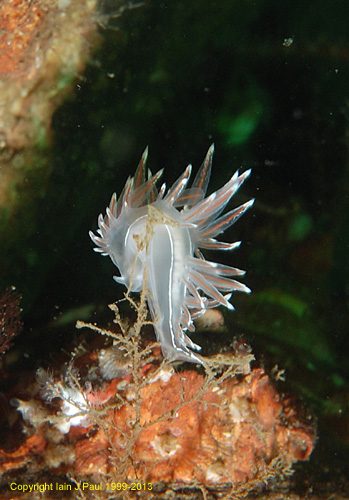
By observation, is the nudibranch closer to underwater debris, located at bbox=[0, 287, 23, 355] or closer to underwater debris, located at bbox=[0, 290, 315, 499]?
underwater debris, located at bbox=[0, 290, 315, 499]

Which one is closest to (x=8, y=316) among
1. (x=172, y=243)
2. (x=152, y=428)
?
(x=152, y=428)

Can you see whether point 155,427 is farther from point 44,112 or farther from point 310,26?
point 310,26

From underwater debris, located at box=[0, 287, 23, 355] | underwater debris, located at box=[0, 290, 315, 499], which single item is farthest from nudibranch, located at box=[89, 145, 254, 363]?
underwater debris, located at box=[0, 287, 23, 355]

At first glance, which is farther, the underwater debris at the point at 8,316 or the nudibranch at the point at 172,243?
the underwater debris at the point at 8,316

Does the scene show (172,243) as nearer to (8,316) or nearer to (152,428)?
(152,428)

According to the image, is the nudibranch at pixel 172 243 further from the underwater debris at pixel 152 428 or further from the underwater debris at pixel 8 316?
the underwater debris at pixel 8 316

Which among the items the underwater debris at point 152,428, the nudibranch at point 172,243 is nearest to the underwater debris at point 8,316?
the underwater debris at point 152,428

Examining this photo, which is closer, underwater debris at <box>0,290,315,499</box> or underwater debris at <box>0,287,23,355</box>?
underwater debris at <box>0,290,315,499</box>

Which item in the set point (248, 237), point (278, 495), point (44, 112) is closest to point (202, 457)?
point (278, 495)
